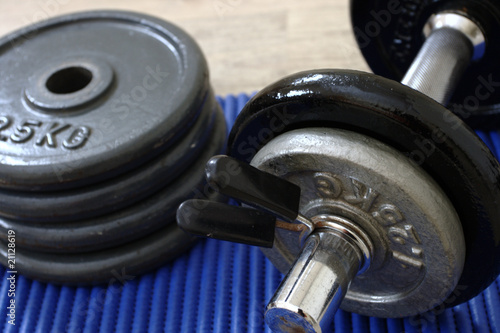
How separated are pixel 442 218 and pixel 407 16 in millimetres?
465

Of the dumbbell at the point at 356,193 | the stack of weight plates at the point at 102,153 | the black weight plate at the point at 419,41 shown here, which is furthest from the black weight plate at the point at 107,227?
the black weight plate at the point at 419,41

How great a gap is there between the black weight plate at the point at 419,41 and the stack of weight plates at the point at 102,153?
297mm

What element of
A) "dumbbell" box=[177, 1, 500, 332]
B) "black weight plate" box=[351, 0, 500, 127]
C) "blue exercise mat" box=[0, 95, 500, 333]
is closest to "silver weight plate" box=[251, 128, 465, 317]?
"dumbbell" box=[177, 1, 500, 332]

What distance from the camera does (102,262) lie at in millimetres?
790

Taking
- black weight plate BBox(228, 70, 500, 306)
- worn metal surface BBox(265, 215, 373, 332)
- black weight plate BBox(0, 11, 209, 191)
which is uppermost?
black weight plate BBox(0, 11, 209, 191)

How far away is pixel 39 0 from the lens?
1.60 m

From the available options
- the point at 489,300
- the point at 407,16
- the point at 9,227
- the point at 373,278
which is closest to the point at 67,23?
the point at 9,227

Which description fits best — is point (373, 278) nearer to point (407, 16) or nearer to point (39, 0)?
point (407, 16)

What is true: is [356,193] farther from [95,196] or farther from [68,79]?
[68,79]

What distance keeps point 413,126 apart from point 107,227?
47 centimetres

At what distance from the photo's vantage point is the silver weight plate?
1.70 feet

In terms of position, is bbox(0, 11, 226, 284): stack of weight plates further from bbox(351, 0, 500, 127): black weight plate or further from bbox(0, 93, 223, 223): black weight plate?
bbox(351, 0, 500, 127): black weight plate

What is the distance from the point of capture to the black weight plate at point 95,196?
737 millimetres

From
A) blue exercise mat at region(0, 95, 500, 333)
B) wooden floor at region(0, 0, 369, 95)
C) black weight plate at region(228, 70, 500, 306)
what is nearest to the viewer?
black weight plate at region(228, 70, 500, 306)
